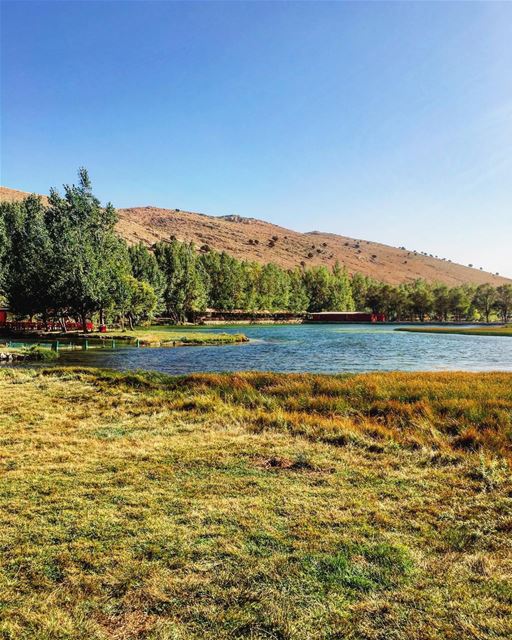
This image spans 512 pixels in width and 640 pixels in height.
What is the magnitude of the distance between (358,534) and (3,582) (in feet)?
18.1

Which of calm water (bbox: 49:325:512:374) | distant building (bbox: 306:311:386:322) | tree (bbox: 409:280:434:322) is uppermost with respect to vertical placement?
tree (bbox: 409:280:434:322)

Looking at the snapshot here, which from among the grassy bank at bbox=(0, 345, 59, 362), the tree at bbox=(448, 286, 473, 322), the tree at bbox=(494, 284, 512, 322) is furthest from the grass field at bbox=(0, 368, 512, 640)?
A: the tree at bbox=(494, 284, 512, 322)

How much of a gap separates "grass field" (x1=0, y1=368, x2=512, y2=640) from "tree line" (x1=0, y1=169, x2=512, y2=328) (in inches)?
2242

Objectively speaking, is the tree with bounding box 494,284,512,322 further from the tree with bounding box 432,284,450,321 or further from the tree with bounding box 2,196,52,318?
the tree with bounding box 2,196,52,318

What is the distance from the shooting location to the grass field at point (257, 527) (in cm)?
532

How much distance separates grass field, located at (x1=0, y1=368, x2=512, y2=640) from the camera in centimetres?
532

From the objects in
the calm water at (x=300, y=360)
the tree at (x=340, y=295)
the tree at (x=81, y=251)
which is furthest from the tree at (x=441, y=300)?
the tree at (x=81, y=251)

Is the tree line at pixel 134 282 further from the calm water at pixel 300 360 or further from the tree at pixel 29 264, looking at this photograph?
the calm water at pixel 300 360

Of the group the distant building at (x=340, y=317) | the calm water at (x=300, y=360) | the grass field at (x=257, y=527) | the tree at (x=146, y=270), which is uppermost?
the tree at (x=146, y=270)

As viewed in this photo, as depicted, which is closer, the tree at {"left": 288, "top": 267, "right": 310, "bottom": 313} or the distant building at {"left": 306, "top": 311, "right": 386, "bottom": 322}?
the distant building at {"left": 306, "top": 311, "right": 386, "bottom": 322}

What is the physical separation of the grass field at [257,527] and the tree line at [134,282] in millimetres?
56936

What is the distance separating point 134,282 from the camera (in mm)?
88000

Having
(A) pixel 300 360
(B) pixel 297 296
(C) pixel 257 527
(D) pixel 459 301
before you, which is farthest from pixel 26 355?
(D) pixel 459 301

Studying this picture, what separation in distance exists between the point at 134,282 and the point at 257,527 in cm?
8499
